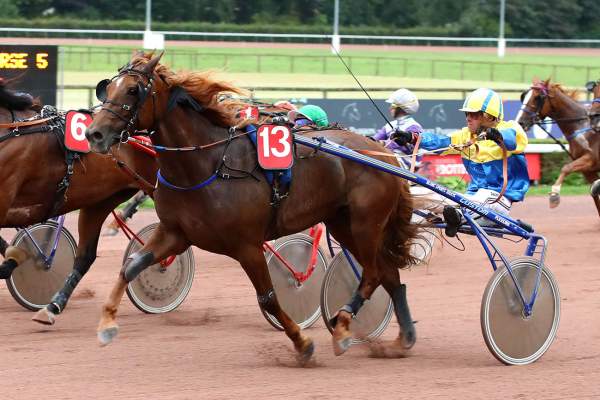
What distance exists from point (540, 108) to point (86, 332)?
7.75 m

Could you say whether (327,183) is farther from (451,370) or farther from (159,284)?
(159,284)

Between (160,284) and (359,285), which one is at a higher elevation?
(359,285)

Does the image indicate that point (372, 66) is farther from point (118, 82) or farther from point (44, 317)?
point (118, 82)

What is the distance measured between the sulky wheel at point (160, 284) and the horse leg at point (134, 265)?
1712mm

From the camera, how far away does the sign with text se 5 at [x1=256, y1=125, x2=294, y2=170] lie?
19.2 feet

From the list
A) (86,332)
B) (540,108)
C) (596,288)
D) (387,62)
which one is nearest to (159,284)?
(86,332)

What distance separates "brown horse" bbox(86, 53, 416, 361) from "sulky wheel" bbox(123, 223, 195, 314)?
5.44ft

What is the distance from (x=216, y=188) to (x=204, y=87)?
569 mm

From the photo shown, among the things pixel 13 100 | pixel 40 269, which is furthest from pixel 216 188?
pixel 40 269

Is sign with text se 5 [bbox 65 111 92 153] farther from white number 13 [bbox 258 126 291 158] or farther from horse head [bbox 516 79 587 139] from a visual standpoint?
horse head [bbox 516 79 587 139]

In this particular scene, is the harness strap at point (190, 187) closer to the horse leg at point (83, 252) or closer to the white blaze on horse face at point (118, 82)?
the white blaze on horse face at point (118, 82)

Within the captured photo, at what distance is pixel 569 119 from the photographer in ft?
42.0

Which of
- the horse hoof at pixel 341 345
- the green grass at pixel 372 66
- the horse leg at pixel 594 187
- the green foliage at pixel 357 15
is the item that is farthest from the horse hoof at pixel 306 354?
the green foliage at pixel 357 15

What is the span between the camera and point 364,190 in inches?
250
